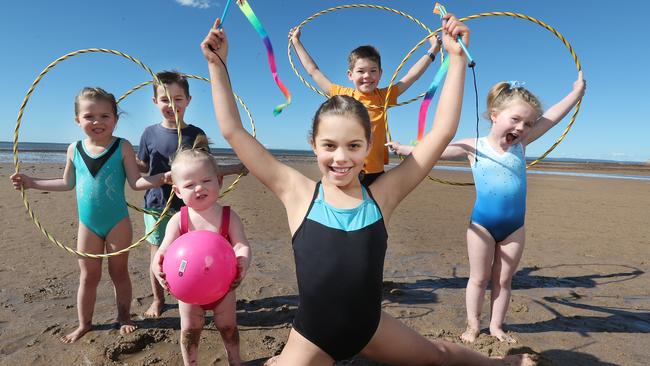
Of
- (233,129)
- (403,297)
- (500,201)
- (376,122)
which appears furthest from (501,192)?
(233,129)

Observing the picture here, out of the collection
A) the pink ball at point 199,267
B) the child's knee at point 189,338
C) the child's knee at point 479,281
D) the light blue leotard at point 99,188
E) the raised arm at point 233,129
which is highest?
the raised arm at point 233,129

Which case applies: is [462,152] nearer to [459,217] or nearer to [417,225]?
[417,225]

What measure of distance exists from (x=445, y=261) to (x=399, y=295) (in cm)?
222

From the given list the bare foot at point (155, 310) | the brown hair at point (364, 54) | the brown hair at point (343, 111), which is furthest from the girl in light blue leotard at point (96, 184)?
the brown hair at point (364, 54)

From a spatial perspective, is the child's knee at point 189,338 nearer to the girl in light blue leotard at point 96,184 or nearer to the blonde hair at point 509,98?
the girl in light blue leotard at point 96,184

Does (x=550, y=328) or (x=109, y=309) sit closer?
(x=550, y=328)

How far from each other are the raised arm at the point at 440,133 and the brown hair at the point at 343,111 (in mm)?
Result: 391

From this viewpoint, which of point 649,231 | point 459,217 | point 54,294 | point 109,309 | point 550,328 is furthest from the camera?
point 459,217

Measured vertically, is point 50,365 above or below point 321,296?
below

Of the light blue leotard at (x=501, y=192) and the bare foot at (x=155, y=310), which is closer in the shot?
the light blue leotard at (x=501, y=192)

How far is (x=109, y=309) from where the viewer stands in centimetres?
486

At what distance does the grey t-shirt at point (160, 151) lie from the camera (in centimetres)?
473

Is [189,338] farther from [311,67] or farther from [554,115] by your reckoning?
[554,115]

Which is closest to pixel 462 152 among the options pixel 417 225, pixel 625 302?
pixel 625 302
